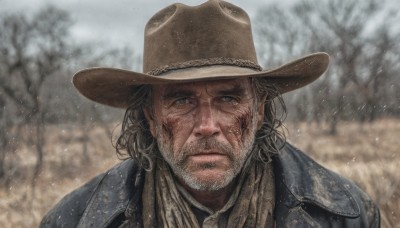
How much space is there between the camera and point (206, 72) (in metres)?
2.53

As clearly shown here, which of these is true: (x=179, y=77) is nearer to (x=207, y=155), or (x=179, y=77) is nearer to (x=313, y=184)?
(x=207, y=155)

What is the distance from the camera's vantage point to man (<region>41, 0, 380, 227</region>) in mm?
2615

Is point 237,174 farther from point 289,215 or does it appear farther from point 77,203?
point 77,203

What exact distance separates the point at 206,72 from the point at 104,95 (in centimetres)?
70

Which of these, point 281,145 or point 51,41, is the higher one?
point 51,41

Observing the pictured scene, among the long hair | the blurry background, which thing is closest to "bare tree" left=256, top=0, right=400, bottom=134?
the blurry background

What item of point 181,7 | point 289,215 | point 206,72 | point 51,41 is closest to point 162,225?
point 289,215

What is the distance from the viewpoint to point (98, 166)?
48.6 feet

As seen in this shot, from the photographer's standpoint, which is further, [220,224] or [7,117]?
[7,117]

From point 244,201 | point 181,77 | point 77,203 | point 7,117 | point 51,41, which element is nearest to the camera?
point 181,77

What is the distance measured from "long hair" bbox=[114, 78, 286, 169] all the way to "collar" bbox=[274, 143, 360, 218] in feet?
0.32

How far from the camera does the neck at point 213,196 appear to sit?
2.79 metres

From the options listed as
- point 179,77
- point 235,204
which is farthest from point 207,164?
point 179,77

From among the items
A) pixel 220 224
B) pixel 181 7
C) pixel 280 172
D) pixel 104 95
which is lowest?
pixel 220 224
